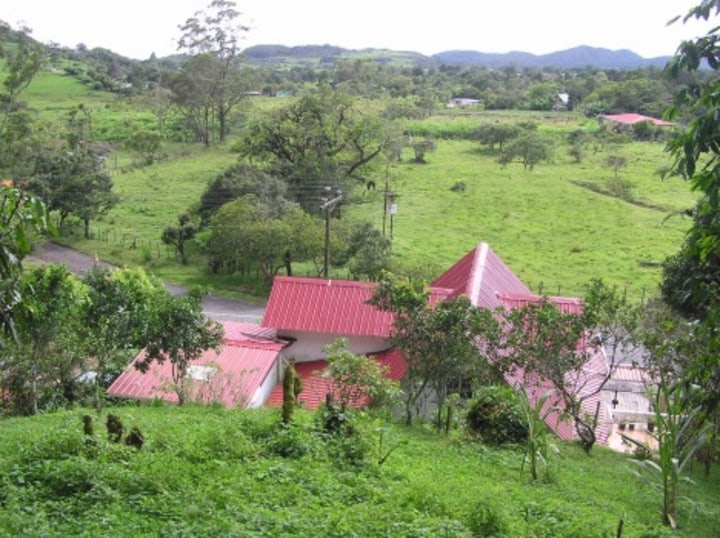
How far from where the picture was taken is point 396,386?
12.2 meters

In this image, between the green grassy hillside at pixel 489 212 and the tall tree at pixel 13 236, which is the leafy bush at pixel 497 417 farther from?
the green grassy hillside at pixel 489 212

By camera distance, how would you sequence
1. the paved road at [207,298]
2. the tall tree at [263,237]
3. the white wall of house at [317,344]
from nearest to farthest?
1. the white wall of house at [317,344]
2. the paved road at [207,298]
3. the tall tree at [263,237]

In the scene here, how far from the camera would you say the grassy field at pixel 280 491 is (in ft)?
21.0

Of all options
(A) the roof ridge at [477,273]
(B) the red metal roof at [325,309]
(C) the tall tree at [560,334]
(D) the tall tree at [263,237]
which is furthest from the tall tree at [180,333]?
(D) the tall tree at [263,237]

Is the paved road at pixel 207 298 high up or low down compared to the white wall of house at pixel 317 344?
down

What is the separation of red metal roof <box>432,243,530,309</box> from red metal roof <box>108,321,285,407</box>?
4.28 metres

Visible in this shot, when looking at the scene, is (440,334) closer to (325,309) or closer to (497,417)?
(497,417)

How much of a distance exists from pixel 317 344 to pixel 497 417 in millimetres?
5966

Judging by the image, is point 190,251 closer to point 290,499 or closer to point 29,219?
point 290,499

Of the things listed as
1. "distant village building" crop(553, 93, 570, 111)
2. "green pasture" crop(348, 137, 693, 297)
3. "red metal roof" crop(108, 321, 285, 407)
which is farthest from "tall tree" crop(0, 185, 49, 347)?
"distant village building" crop(553, 93, 570, 111)

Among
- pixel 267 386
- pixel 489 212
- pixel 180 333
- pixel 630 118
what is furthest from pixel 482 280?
pixel 630 118

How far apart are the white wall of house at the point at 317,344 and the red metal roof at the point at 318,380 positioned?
242 millimetres

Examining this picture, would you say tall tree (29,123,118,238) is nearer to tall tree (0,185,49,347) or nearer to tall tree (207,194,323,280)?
tall tree (207,194,323,280)

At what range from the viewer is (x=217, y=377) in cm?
1437
